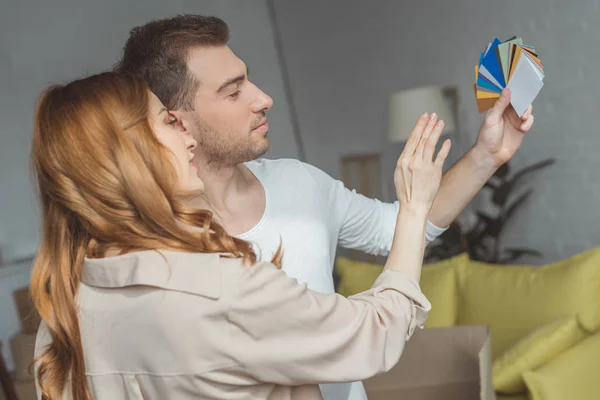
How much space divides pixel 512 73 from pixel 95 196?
2.60 ft

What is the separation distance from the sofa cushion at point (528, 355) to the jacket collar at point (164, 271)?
1381mm

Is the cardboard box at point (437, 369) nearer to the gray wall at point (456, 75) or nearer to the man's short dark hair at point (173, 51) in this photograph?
the man's short dark hair at point (173, 51)

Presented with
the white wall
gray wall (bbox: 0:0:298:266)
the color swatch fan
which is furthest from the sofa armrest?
gray wall (bbox: 0:0:298:266)

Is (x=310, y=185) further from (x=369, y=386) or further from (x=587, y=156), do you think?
(x=587, y=156)

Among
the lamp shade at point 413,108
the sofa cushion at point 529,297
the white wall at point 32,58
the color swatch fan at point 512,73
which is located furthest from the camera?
the lamp shade at point 413,108

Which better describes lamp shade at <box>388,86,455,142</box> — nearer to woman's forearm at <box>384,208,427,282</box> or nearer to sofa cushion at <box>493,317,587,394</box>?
sofa cushion at <box>493,317,587,394</box>

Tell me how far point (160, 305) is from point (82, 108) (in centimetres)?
30

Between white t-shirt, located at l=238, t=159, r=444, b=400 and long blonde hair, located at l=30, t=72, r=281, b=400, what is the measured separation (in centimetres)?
41

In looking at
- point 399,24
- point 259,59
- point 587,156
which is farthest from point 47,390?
point 259,59

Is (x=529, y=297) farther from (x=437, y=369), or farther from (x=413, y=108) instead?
(x=413, y=108)

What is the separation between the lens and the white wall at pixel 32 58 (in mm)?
3457

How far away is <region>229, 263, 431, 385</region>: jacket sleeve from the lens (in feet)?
3.32

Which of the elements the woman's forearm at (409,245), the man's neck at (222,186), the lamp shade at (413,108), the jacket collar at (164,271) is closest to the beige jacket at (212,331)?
the jacket collar at (164,271)

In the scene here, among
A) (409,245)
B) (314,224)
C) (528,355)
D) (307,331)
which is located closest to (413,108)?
(528,355)
